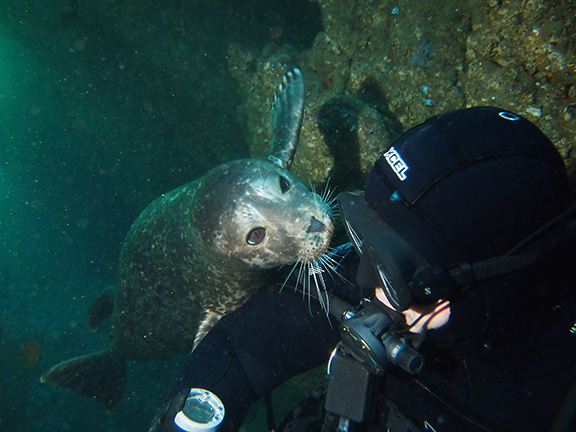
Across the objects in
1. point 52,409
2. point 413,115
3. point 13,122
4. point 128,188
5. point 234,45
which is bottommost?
point 52,409

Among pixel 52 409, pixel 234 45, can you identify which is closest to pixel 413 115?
pixel 234 45

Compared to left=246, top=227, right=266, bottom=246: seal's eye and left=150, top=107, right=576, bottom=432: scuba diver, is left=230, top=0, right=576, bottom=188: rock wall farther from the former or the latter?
left=150, top=107, right=576, bottom=432: scuba diver

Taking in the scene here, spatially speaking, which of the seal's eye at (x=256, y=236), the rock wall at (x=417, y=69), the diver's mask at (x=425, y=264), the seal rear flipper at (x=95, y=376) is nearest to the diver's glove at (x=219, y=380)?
the seal's eye at (x=256, y=236)

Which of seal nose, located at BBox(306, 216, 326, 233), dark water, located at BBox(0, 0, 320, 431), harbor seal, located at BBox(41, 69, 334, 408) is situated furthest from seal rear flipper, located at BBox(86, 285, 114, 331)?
seal nose, located at BBox(306, 216, 326, 233)

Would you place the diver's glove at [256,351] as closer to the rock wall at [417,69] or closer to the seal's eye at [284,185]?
the seal's eye at [284,185]

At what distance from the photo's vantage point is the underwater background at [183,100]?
2842 millimetres

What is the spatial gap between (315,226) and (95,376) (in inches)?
149

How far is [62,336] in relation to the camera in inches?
319

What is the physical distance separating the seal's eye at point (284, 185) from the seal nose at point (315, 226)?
378 mm

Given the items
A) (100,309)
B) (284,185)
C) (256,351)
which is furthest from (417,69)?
(100,309)

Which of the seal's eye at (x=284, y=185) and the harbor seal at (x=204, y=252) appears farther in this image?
the seal's eye at (x=284, y=185)

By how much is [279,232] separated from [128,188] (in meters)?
6.86

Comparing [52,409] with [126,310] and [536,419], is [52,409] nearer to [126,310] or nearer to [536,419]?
[126,310]

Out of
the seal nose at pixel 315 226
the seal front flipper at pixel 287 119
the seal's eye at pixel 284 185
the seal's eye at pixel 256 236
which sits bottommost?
the seal nose at pixel 315 226
